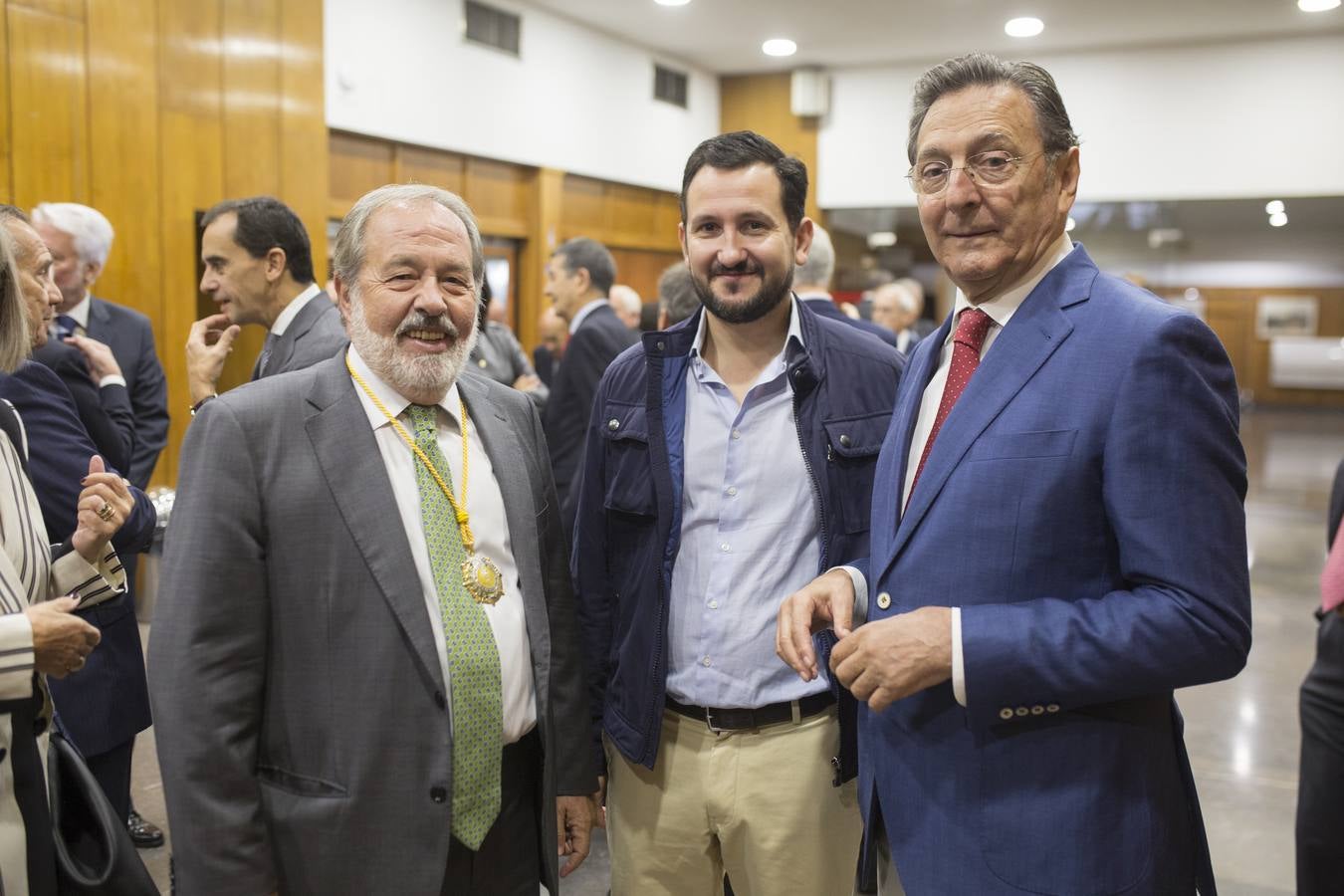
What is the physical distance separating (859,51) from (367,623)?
10.7 meters

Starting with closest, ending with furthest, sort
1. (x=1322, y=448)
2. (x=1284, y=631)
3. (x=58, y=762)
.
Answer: (x=58, y=762) < (x=1284, y=631) < (x=1322, y=448)

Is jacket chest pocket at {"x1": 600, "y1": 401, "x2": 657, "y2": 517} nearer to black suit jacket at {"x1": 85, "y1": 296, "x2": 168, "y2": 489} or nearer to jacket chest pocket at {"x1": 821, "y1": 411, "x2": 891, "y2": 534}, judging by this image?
jacket chest pocket at {"x1": 821, "y1": 411, "x2": 891, "y2": 534}

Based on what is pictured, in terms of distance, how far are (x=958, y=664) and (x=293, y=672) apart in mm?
1037

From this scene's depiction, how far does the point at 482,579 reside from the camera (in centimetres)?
184

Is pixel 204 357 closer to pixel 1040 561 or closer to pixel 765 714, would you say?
pixel 765 714

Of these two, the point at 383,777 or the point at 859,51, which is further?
the point at 859,51

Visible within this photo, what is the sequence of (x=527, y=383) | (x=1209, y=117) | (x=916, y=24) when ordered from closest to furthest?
(x=527, y=383)
(x=916, y=24)
(x=1209, y=117)

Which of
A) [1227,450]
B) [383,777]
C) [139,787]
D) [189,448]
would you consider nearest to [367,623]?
[383,777]

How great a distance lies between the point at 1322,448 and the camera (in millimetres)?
15945

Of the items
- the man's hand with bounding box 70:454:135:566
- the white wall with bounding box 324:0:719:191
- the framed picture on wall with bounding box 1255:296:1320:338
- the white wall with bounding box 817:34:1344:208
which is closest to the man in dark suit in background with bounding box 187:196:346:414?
the man's hand with bounding box 70:454:135:566

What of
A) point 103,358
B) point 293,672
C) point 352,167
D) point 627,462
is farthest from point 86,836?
point 352,167

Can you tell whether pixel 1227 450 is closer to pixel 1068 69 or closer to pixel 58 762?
pixel 58 762

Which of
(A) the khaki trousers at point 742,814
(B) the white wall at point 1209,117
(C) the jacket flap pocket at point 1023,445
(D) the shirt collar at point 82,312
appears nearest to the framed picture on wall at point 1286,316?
(B) the white wall at point 1209,117

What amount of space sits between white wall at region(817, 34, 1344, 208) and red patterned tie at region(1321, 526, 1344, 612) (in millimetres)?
8751
